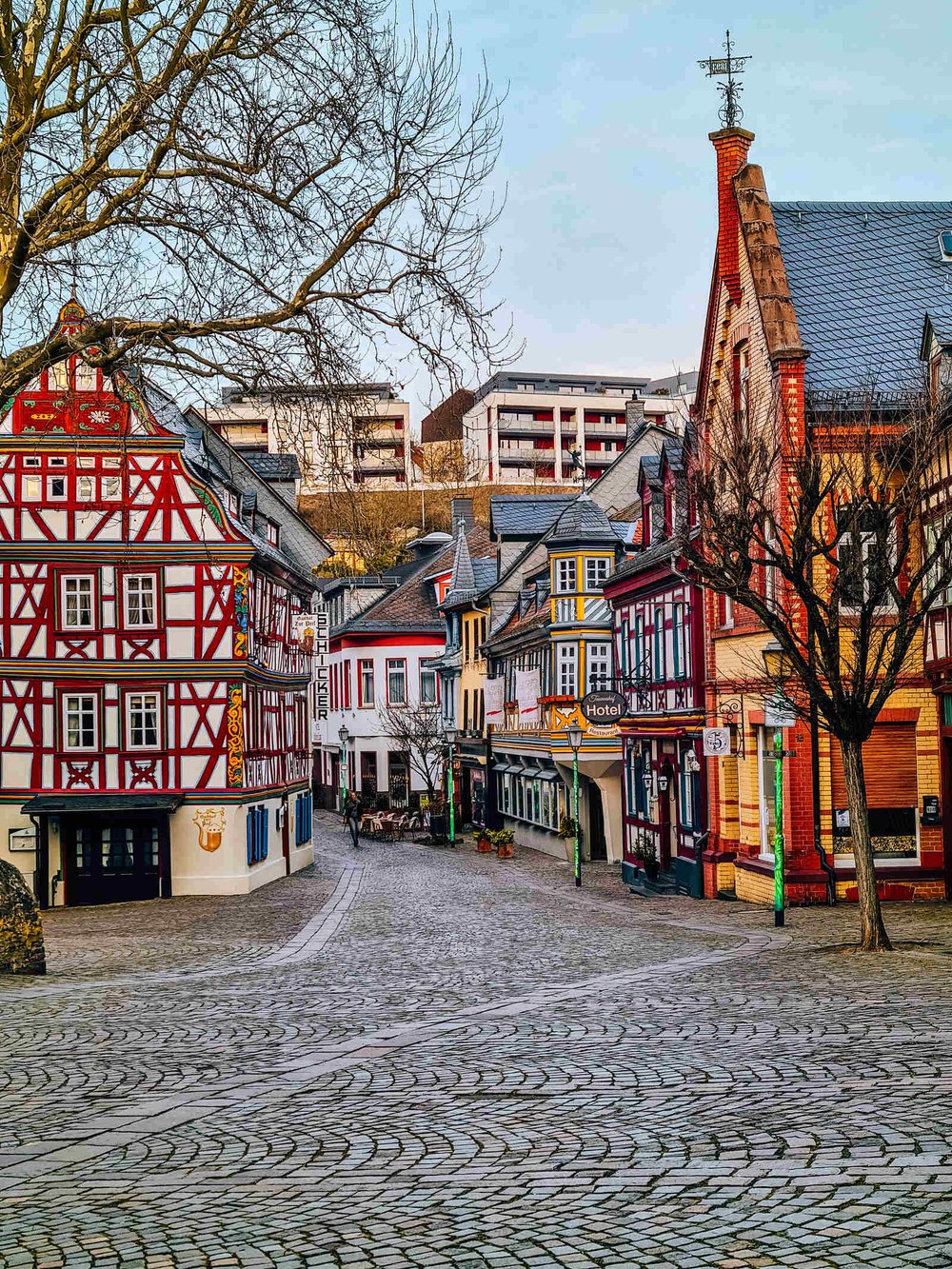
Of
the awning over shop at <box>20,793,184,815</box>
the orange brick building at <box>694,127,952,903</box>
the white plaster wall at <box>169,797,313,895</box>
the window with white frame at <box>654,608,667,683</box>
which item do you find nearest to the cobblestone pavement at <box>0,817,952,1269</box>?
the orange brick building at <box>694,127,952,903</box>

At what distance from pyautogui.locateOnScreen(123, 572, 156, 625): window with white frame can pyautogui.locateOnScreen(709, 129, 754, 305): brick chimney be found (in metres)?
17.2

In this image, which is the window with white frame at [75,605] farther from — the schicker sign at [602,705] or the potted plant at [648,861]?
the potted plant at [648,861]

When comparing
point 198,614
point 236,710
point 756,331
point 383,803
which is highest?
point 756,331

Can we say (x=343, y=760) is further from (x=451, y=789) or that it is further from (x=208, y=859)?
(x=208, y=859)

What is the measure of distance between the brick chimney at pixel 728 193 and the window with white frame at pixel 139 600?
676 inches

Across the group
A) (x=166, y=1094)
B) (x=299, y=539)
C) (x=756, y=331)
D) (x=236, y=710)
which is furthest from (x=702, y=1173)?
(x=299, y=539)

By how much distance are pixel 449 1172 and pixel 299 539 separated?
2722 inches

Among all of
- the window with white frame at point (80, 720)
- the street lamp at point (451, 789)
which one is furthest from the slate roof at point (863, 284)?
the street lamp at point (451, 789)

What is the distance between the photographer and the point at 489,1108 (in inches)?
414

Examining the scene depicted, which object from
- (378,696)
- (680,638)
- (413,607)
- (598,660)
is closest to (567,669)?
(598,660)

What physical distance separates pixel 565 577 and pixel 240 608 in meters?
10.4

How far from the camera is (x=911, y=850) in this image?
26.5m

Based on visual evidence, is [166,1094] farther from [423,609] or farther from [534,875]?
[423,609]

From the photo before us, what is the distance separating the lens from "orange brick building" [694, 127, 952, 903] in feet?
86.3
